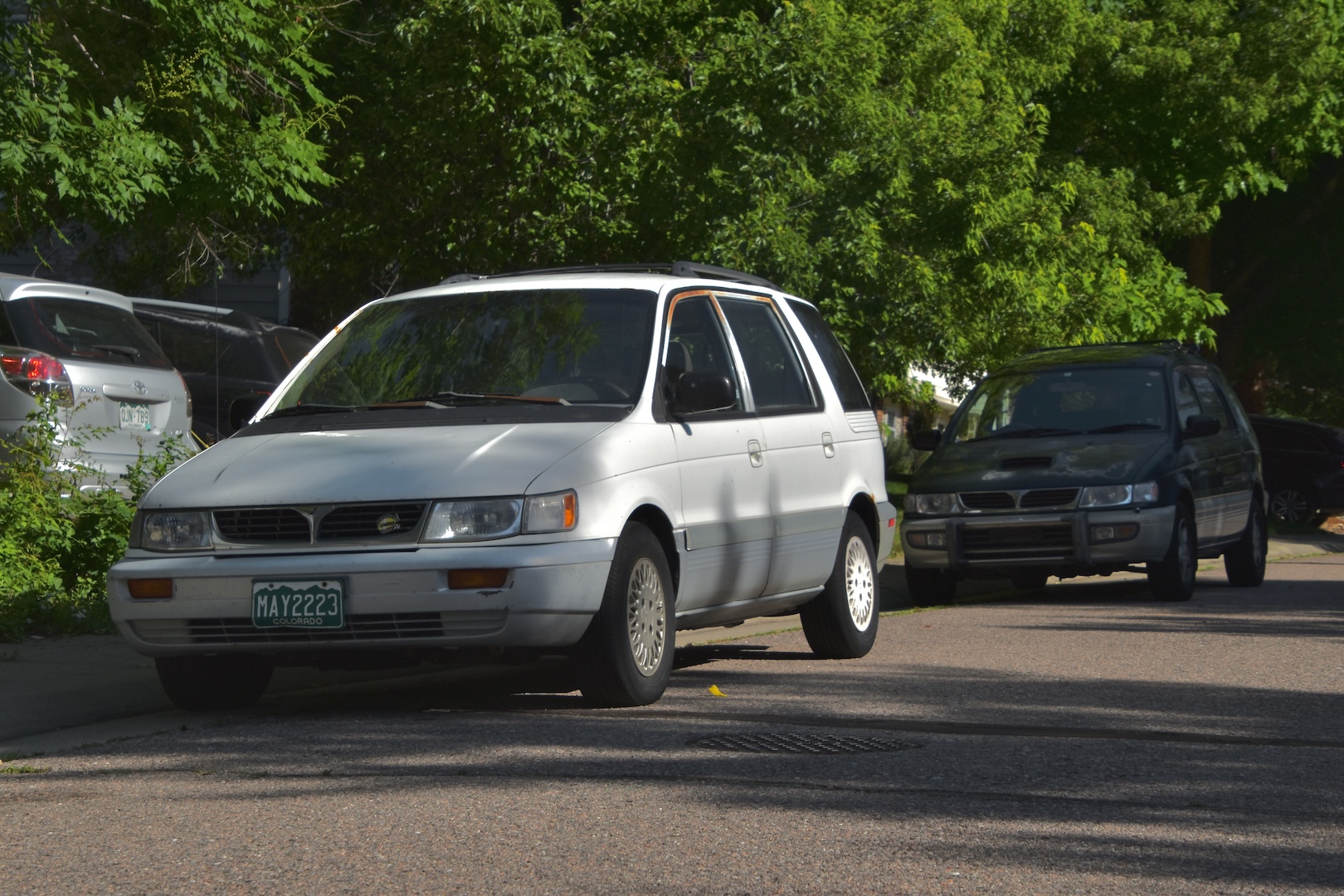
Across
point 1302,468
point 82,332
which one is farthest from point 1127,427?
point 1302,468

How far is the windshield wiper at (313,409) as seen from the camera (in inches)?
325

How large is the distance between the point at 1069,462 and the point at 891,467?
15949 millimetres

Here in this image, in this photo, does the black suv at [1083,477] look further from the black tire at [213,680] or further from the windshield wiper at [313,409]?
the black tire at [213,680]

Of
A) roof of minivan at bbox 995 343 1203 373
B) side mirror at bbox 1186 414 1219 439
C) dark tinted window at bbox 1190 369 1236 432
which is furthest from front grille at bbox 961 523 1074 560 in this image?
dark tinted window at bbox 1190 369 1236 432

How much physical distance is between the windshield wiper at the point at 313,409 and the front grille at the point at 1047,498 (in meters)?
6.42

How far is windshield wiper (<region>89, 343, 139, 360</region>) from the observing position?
1302 cm

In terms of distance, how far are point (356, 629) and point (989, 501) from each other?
7175mm

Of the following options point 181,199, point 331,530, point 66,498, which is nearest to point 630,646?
point 331,530

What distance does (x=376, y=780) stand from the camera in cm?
618

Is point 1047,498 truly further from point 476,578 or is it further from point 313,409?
point 476,578

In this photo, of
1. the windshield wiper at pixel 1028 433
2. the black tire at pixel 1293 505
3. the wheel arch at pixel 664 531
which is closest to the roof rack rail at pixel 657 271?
the wheel arch at pixel 664 531


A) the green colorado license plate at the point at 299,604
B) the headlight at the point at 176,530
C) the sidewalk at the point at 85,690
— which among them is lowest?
the sidewalk at the point at 85,690

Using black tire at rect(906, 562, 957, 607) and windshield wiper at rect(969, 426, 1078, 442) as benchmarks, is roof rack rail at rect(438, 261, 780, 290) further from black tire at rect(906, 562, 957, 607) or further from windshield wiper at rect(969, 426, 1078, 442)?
windshield wiper at rect(969, 426, 1078, 442)

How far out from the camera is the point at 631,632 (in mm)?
7734
